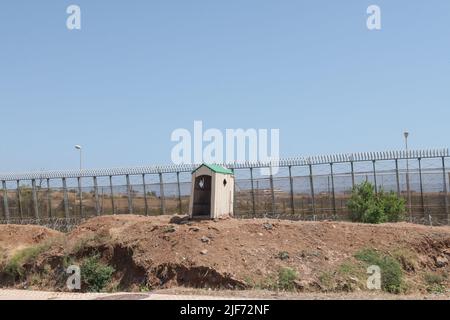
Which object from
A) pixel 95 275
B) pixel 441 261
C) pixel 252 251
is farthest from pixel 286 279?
pixel 95 275

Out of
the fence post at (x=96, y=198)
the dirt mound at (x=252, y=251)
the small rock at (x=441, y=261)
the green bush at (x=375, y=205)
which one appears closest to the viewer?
the dirt mound at (x=252, y=251)

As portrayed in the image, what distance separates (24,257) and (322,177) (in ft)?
37.6

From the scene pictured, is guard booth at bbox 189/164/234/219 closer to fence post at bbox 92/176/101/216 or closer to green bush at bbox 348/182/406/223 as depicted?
green bush at bbox 348/182/406/223

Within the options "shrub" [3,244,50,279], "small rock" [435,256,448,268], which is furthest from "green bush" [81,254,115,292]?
"small rock" [435,256,448,268]

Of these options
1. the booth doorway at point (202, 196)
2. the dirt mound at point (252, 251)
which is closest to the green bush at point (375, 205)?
the dirt mound at point (252, 251)

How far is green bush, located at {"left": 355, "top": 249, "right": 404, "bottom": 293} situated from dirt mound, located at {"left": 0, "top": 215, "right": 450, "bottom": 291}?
12.9 inches

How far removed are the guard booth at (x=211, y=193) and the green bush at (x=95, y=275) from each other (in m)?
3.19

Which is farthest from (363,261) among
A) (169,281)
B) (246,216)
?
(246,216)

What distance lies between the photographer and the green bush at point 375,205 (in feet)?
66.2

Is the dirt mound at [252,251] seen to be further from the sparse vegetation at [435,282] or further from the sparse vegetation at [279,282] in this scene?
the sparse vegetation at [435,282]

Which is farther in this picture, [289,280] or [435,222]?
[435,222]

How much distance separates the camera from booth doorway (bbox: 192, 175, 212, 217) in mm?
19016
